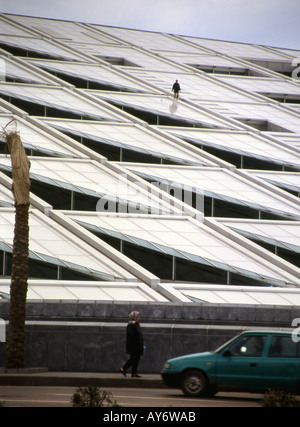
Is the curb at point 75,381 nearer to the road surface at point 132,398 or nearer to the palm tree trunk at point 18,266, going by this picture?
the road surface at point 132,398

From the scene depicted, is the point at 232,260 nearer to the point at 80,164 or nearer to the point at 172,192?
the point at 172,192

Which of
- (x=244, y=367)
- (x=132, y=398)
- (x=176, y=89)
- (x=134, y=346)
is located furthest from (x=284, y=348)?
(x=176, y=89)

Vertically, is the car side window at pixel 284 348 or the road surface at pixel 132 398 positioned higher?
the car side window at pixel 284 348

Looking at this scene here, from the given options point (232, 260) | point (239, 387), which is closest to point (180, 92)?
point (232, 260)

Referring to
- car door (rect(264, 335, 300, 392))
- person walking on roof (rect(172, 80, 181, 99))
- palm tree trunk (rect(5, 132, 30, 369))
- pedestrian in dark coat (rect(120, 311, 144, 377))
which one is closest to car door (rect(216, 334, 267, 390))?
car door (rect(264, 335, 300, 392))

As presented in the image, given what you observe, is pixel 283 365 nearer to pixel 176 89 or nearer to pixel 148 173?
pixel 148 173

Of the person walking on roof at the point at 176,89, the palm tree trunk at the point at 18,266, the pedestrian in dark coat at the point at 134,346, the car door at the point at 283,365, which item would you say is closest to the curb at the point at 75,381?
the pedestrian in dark coat at the point at 134,346

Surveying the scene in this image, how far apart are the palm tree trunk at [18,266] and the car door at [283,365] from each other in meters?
6.89

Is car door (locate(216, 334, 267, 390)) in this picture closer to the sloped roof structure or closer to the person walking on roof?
the sloped roof structure

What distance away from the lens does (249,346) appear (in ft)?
57.5

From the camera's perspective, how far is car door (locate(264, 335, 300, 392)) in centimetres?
1686

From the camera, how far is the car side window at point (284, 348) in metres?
17.2

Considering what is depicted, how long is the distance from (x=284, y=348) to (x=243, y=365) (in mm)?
904

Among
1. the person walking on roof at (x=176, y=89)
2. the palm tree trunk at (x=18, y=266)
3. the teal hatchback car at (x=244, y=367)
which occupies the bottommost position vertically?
the teal hatchback car at (x=244, y=367)
